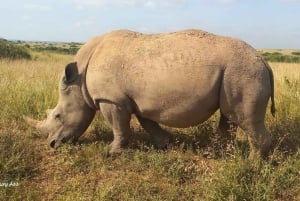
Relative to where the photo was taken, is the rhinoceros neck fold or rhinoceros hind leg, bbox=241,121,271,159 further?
the rhinoceros neck fold

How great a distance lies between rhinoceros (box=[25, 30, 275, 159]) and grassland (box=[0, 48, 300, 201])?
32 centimetres

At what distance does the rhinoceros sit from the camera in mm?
5262

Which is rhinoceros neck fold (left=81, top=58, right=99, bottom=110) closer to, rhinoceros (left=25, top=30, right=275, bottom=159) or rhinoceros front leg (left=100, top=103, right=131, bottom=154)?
rhinoceros (left=25, top=30, right=275, bottom=159)

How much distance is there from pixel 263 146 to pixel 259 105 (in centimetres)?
57

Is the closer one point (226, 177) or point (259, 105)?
point (226, 177)

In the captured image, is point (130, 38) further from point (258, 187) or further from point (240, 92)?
point (258, 187)

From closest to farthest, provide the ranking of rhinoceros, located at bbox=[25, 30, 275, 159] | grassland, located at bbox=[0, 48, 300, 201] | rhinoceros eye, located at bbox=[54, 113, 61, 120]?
grassland, located at bbox=[0, 48, 300, 201]
rhinoceros, located at bbox=[25, 30, 275, 159]
rhinoceros eye, located at bbox=[54, 113, 61, 120]

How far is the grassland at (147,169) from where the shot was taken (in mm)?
4727

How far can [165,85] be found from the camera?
5445mm

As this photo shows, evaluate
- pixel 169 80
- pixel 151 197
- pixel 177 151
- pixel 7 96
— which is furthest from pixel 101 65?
pixel 7 96

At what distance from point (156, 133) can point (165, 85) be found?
1135 millimetres

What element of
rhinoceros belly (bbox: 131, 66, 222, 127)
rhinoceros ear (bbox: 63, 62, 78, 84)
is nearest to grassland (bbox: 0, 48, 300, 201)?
rhinoceros belly (bbox: 131, 66, 222, 127)

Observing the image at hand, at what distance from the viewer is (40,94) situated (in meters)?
8.49


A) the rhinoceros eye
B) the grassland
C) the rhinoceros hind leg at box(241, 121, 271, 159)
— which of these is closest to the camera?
the grassland
